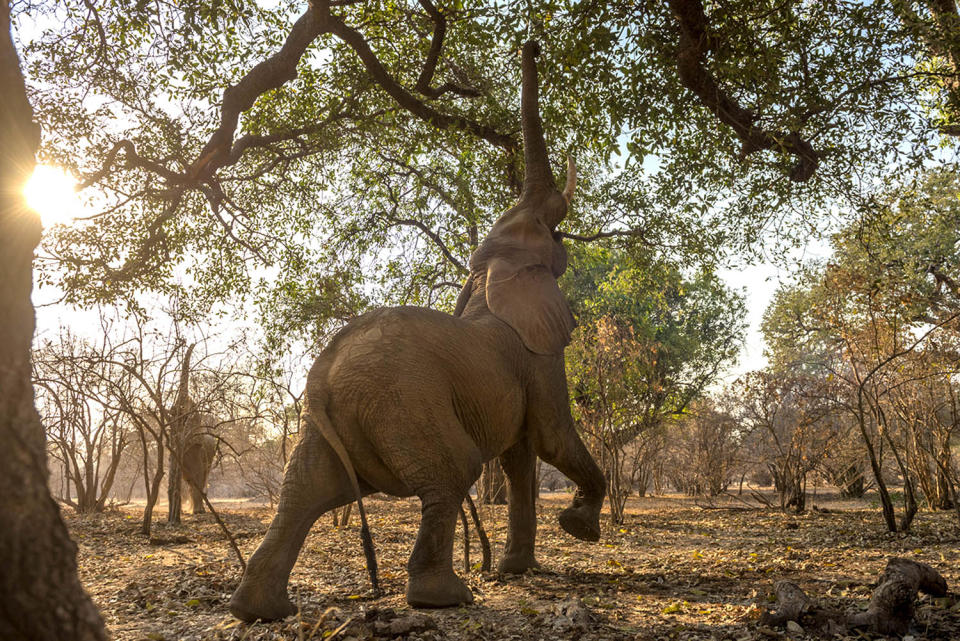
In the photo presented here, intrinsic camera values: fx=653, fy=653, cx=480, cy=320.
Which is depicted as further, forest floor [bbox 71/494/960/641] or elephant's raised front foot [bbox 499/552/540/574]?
elephant's raised front foot [bbox 499/552/540/574]

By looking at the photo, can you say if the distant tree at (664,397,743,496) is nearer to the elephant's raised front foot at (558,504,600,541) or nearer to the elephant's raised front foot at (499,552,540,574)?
the elephant's raised front foot at (499,552,540,574)

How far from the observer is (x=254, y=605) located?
14.0 ft

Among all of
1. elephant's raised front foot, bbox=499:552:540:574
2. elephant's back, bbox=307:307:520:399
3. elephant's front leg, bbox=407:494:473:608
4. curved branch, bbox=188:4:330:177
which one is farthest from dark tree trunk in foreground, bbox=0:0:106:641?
curved branch, bbox=188:4:330:177

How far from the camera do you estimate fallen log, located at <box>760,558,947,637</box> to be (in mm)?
3635

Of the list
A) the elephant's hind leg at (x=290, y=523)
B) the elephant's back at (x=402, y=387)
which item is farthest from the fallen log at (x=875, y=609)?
the elephant's hind leg at (x=290, y=523)

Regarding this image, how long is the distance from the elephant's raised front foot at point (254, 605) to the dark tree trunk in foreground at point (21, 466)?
2.82 metres

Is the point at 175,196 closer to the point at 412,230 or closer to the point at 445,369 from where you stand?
the point at 412,230

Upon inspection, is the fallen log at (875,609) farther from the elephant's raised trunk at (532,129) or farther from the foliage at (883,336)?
the elephant's raised trunk at (532,129)

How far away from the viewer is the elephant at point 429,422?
449cm

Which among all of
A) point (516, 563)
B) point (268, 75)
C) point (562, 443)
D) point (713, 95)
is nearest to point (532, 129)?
point (713, 95)

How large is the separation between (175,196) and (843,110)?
9.20 metres

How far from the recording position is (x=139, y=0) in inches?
303

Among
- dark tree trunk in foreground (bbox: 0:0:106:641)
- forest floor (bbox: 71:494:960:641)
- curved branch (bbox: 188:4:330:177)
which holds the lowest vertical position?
forest floor (bbox: 71:494:960:641)

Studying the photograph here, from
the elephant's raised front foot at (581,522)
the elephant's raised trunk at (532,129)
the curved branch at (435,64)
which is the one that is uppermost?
the curved branch at (435,64)
